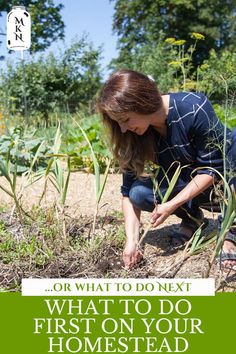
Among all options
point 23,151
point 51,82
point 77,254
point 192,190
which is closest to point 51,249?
point 77,254

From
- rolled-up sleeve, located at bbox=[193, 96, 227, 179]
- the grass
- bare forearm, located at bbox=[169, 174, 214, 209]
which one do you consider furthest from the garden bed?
rolled-up sleeve, located at bbox=[193, 96, 227, 179]

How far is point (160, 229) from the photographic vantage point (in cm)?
264

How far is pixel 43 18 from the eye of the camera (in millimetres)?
16250

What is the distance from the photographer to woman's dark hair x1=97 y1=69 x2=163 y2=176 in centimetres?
184

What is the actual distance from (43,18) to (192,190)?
15.4 meters

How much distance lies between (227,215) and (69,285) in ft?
1.80

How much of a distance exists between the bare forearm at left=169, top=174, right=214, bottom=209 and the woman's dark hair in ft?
0.92

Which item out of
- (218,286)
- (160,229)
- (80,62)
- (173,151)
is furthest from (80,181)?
(80,62)

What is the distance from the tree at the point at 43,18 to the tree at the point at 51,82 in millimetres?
3919

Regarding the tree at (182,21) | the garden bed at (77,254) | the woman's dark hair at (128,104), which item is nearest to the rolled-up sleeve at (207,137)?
the woman's dark hair at (128,104)

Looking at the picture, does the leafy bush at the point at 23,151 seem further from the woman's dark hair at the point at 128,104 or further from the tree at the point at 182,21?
the tree at the point at 182,21

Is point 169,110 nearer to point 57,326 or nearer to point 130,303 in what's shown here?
point 130,303

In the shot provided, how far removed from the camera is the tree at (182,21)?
21766mm

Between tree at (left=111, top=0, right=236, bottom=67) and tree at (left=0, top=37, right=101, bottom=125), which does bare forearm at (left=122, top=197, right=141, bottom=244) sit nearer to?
tree at (left=0, top=37, right=101, bottom=125)
